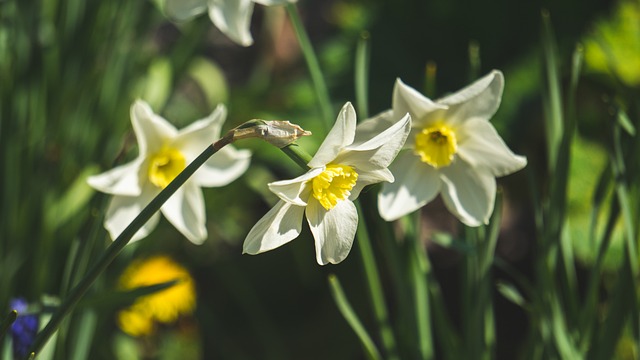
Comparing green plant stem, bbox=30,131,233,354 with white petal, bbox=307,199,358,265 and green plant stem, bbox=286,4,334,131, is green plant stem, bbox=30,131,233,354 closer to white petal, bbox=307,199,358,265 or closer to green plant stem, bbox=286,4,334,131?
white petal, bbox=307,199,358,265

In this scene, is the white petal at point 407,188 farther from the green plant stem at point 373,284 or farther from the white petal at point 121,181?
the white petal at point 121,181

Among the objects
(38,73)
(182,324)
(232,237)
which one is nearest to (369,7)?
(232,237)

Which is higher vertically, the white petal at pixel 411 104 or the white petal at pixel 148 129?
the white petal at pixel 148 129

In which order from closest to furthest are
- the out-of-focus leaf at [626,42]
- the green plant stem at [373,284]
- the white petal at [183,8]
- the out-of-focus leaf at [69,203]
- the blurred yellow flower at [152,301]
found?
the white petal at [183,8] < the green plant stem at [373,284] < the out-of-focus leaf at [69,203] < the blurred yellow flower at [152,301] < the out-of-focus leaf at [626,42]

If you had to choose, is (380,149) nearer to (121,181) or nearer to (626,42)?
(121,181)

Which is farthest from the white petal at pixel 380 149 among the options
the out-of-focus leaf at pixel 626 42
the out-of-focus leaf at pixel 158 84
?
the out-of-focus leaf at pixel 626 42

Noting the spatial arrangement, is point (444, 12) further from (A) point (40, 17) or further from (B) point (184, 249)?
(A) point (40, 17)

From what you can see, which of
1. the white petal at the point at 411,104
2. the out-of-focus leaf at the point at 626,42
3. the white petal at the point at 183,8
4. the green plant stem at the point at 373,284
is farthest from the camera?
the out-of-focus leaf at the point at 626,42

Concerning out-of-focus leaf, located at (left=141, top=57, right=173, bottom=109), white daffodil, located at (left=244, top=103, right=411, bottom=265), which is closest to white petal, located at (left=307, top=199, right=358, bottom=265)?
white daffodil, located at (left=244, top=103, right=411, bottom=265)
